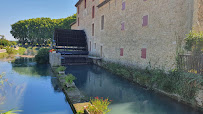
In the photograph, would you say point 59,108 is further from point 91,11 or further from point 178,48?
point 91,11

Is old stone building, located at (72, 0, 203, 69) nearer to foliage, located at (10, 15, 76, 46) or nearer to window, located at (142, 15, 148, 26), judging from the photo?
window, located at (142, 15, 148, 26)

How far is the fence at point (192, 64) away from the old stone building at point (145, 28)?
746 millimetres

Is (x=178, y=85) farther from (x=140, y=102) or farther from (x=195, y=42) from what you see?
(x=195, y=42)

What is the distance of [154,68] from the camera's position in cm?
798

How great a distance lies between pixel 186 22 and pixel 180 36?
0.70 m

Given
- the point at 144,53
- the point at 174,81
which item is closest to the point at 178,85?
the point at 174,81

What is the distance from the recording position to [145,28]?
29.0 feet

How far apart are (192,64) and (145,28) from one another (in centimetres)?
424

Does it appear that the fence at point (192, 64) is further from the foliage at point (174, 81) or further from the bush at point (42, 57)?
the bush at point (42, 57)

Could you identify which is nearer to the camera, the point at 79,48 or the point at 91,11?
the point at 91,11

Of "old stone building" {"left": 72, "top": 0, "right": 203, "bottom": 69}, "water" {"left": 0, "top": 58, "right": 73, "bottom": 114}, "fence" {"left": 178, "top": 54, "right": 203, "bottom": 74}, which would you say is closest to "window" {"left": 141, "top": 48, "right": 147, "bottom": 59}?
"old stone building" {"left": 72, "top": 0, "right": 203, "bottom": 69}

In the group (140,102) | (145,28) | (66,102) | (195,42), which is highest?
(145,28)

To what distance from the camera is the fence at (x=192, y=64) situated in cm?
490

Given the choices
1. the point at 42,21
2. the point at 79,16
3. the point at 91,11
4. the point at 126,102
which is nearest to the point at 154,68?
the point at 126,102
